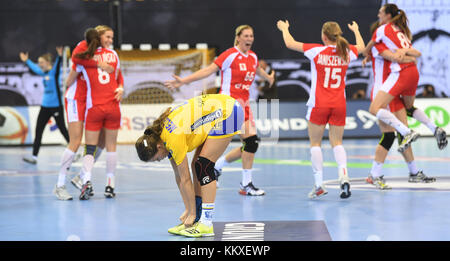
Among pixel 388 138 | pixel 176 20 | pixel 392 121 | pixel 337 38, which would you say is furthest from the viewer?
pixel 176 20

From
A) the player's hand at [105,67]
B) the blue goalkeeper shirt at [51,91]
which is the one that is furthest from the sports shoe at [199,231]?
the blue goalkeeper shirt at [51,91]

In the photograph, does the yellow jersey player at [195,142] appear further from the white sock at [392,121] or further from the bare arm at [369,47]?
the bare arm at [369,47]

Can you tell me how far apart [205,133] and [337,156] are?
2.40 meters

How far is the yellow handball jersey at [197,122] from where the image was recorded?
5.50 m

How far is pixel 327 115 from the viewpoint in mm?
7668

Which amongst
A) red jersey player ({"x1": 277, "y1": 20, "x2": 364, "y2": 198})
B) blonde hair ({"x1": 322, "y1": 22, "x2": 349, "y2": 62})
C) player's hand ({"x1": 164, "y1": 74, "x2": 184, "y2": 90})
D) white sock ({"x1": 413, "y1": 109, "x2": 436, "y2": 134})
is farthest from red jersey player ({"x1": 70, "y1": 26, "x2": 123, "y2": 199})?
white sock ({"x1": 413, "y1": 109, "x2": 436, "y2": 134})

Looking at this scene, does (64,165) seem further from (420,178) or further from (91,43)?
(420,178)

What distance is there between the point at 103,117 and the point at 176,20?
1265 centimetres

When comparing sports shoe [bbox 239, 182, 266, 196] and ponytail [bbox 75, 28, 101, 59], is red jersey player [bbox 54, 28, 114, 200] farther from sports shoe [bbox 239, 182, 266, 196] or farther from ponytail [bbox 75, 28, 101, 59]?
sports shoe [bbox 239, 182, 266, 196]

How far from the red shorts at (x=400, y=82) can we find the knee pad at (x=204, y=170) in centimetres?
364

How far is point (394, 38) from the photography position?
8.44 meters

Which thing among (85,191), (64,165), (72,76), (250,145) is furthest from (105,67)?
(250,145)

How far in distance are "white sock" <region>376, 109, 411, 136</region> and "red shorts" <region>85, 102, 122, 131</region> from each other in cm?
344

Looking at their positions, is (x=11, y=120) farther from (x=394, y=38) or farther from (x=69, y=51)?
(x=394, y=38)
